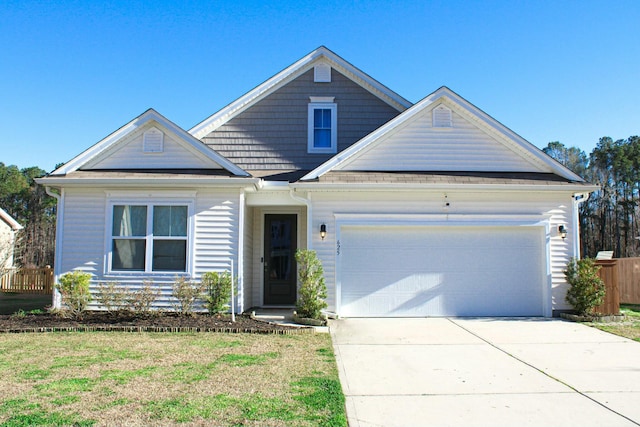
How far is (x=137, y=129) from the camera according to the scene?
11492 mm

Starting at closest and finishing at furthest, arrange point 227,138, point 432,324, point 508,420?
1. point 508,420
2. point 432,324
3. point 227,138

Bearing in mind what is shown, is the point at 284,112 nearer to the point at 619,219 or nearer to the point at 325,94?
the point at 325,94

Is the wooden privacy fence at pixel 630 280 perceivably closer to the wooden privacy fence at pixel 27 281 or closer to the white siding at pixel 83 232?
the white siding at pixel 83 232

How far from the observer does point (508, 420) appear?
468cm

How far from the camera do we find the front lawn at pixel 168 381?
15.1 ft

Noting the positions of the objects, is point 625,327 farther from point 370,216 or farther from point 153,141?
Result: point 153,141

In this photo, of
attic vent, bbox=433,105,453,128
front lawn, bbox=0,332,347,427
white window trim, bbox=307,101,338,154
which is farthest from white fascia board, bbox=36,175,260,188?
attic vent, bbox=433,105,453,128

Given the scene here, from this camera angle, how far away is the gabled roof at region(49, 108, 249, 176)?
11352 millimetres

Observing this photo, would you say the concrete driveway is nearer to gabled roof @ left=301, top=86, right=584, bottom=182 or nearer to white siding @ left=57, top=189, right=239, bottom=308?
white siding @ left=57, top=189, right=239, bottom=308

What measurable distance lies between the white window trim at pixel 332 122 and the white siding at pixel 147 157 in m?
3.18

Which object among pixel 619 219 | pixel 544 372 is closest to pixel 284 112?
pixel 544 372

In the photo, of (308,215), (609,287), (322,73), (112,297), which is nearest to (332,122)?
(322,73)

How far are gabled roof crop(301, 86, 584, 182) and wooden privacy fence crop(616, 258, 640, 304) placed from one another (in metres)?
7.16

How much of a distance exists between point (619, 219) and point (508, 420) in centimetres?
3724
